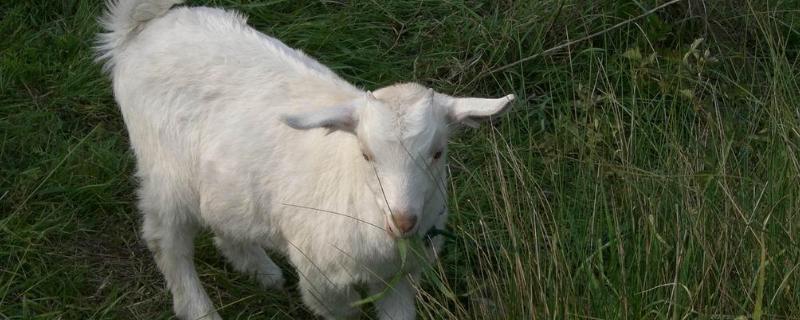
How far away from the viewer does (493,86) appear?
6.21 meters

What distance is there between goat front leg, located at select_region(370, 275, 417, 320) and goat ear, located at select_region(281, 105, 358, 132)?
0.67 m

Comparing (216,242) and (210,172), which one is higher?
(210,172)

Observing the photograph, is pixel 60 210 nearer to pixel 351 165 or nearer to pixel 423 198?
pixel 351 165

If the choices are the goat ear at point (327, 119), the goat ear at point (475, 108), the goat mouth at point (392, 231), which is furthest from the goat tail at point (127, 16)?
the goat mouth at point (392, 231)

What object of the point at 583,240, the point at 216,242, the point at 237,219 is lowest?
the point at 216,242

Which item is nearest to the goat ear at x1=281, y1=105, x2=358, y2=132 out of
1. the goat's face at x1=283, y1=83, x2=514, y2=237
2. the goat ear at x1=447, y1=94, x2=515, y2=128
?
the goat's face at x1=283, y1=83, x2=514, y2=237

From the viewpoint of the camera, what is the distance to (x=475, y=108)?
414 cm

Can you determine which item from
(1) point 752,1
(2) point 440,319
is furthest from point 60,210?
(1) point 752,1

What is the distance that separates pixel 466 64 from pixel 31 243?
7.43 feet

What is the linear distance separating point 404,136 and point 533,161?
167 cm

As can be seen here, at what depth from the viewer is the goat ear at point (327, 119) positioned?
13.4 feet

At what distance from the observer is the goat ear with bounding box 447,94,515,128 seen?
4074mm

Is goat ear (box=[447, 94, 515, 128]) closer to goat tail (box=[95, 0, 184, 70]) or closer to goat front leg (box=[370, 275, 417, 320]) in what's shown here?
goat front leg (box=[370, 275, 417, 320])

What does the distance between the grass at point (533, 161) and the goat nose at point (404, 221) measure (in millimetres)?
231
